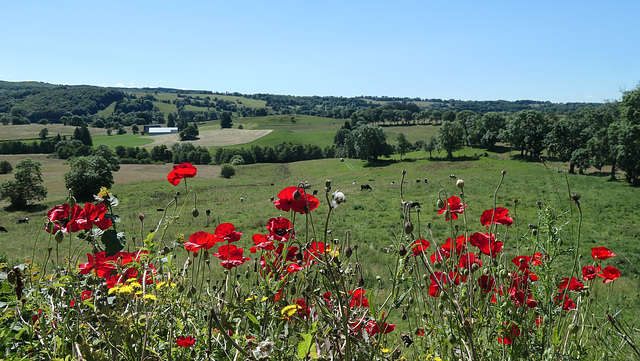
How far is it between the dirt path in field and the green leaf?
3674 inches

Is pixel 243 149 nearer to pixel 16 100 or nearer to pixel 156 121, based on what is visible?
pixel 156 121

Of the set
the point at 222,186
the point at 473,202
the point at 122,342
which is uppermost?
the point at 122,342

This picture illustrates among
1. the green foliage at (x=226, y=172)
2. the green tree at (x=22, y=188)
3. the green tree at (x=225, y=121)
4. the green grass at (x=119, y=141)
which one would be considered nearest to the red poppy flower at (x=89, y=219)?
the green tree at (x=22, y=188)

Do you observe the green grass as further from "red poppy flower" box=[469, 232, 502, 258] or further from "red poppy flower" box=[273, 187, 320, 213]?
"red poppy flower" box=[469, 232, 502, 258]

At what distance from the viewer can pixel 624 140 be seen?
107ft

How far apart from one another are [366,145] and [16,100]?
18964 centimetres

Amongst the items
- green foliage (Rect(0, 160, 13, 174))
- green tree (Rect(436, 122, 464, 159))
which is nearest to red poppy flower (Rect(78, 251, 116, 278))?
green tree (Rect(436, 122, 464, 159))

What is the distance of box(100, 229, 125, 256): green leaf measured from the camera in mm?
2219

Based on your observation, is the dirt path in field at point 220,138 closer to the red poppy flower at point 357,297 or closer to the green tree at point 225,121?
the green tree at point 225,121

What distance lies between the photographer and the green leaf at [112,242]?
87.4 inches

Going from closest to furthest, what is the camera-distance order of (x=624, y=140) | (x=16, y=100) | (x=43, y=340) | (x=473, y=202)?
(x=43, y=340) → (x=473, y=202) → (x=624, y=140) → (x=16, y=100)

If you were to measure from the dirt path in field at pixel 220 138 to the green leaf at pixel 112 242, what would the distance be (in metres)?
93.3

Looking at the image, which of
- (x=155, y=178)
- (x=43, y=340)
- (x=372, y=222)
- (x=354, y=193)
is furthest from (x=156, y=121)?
(x=43, y=340)

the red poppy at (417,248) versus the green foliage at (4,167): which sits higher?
the red poppy at (417,248)
